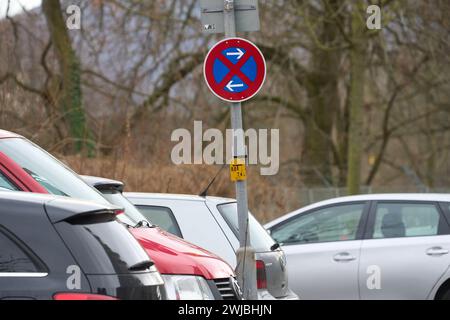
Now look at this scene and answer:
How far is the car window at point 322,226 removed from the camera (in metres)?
12.6

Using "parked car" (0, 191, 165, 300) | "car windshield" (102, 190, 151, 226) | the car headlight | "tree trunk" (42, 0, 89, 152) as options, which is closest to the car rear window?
"parked car" (0, 191, 165, 300)

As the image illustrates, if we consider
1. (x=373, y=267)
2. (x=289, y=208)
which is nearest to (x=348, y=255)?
(x=373, y=267)

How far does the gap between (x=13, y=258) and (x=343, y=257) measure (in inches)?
297

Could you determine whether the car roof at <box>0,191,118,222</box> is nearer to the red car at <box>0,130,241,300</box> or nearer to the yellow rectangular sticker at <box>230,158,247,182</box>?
the red car at <box>0,130,241,300</box>

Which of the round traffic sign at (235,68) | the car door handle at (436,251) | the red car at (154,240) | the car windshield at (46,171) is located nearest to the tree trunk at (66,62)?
the car door handle at (436,251)

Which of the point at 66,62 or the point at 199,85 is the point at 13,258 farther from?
the point at 199,85

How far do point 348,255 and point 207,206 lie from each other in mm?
3124

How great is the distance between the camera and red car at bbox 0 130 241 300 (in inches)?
246

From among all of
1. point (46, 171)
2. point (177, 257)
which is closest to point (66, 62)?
point (46, 171)

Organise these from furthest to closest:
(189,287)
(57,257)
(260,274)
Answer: (260,274) → (189,287) → (57,257)

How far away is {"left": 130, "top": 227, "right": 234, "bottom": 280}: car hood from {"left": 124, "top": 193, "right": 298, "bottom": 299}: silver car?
2.09 meters

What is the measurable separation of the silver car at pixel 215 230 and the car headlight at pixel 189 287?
2.43 meters

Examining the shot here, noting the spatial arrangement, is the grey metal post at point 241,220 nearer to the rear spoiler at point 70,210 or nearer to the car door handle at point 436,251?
the car door handle at point 436,251

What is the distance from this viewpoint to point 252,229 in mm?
9734
